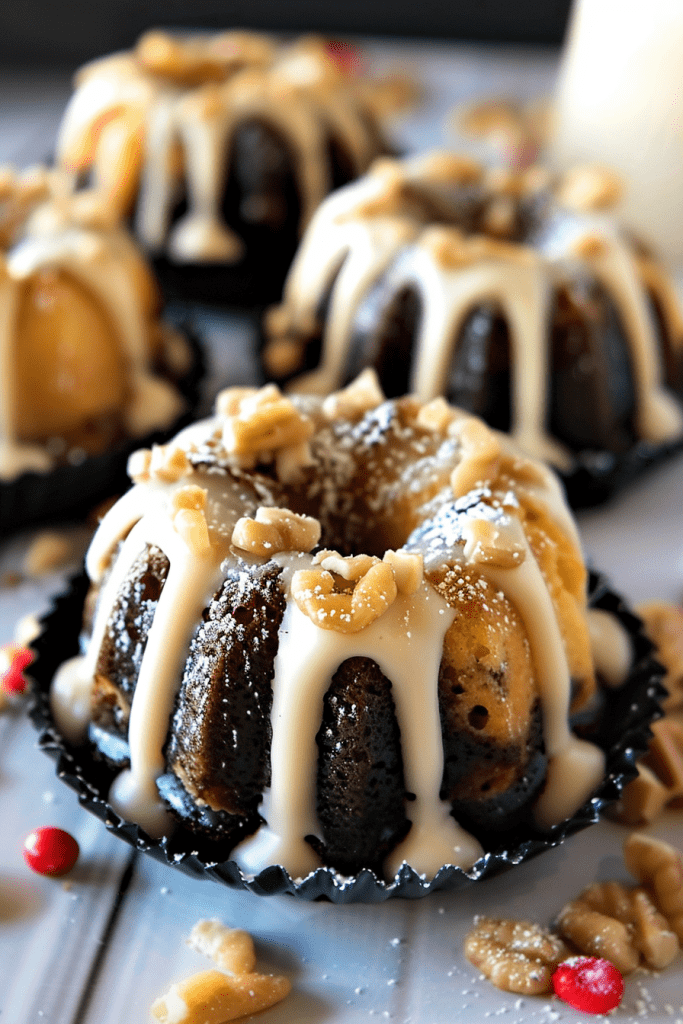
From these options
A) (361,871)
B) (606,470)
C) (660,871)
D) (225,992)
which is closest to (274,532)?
(361,871)

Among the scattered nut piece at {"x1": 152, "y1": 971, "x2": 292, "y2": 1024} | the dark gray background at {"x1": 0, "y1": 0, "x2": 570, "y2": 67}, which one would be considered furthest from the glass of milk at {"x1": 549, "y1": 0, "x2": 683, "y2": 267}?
the scattered nut piece at {"x1": 152, "y1": 971, "x2": 292, "y2": 1024}

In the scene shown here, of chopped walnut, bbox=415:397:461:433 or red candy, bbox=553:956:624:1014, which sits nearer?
red candy, bbox=553:956:624:1014

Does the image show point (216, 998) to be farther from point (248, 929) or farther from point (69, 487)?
point (69, 487)

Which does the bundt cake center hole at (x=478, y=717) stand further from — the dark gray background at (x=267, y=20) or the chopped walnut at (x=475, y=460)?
the dark gray background at (x=267, y=20)

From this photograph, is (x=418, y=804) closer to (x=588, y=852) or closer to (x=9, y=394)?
(x=588, y=852)

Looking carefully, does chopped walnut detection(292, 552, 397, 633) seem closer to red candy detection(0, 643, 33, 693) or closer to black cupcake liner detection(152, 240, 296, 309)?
red candy detection(0, 643, 33, 693)

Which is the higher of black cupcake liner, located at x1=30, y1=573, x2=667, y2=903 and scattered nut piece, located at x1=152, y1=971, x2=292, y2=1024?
black cupcake liner, located at x1=30, y1=573, x2=667, y2=903
